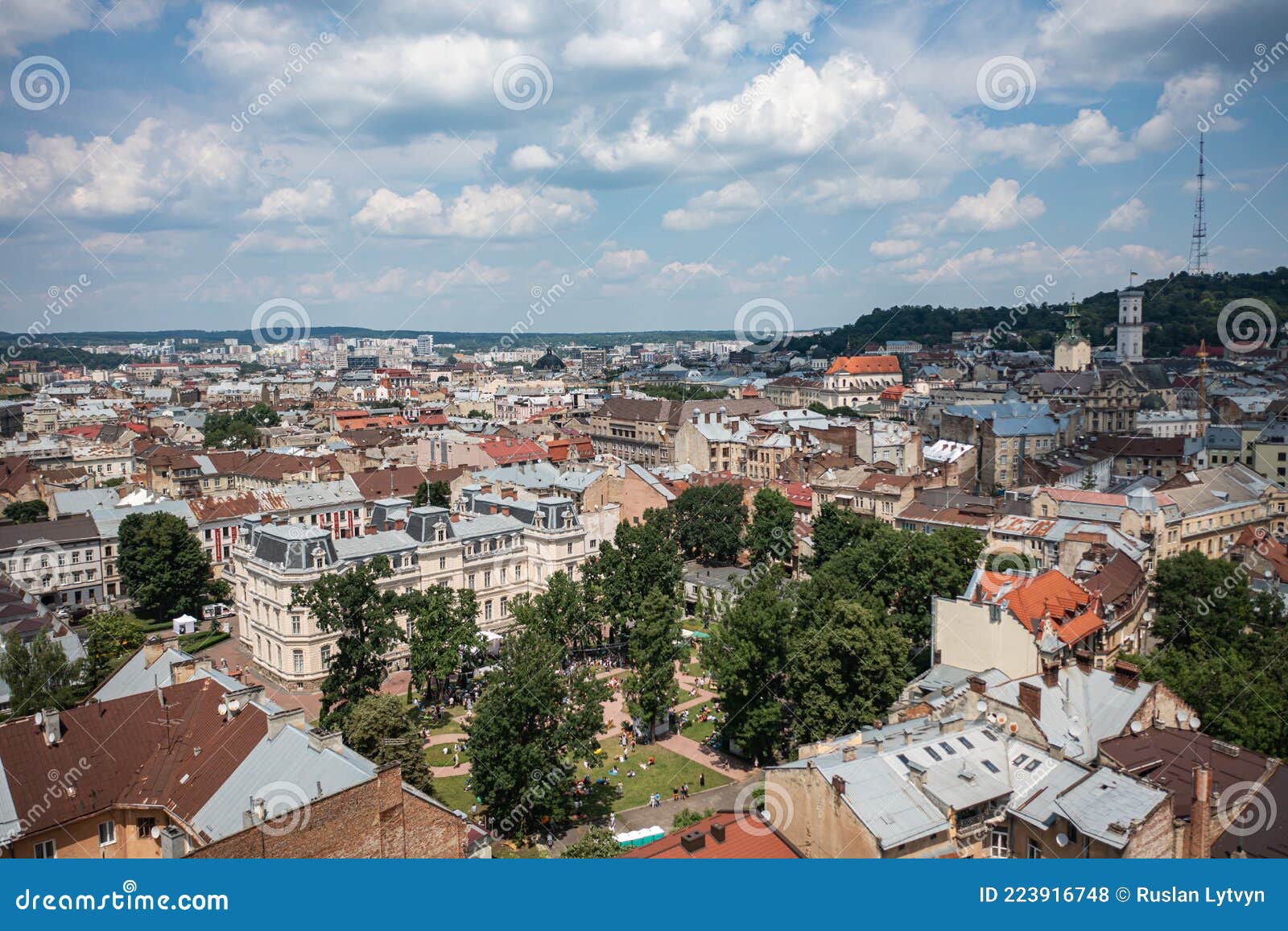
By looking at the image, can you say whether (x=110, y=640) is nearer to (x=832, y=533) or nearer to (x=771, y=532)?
(x=771, y=532)

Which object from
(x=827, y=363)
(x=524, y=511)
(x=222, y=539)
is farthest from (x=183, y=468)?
(x=827, y=363)

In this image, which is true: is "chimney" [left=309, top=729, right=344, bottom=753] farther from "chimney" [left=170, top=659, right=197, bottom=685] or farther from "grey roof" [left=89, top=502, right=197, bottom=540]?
"grey roof" [left=89, top=502, right=197, bottom=540]

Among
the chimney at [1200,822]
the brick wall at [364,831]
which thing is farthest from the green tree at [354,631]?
the chimney at [1200,822]

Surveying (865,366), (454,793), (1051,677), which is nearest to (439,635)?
(454,793)

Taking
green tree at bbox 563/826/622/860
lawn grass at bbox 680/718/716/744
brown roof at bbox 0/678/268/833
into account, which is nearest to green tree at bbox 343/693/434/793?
brown roof at bbox 0/678/268/833

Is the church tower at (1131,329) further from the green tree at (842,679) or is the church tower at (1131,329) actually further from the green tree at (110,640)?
the green tree at (110,640)

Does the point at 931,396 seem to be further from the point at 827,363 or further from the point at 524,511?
the point at 524,511

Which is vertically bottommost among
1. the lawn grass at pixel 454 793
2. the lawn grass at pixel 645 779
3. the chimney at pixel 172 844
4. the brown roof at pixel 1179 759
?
the lawn grass at pixel 645 779
